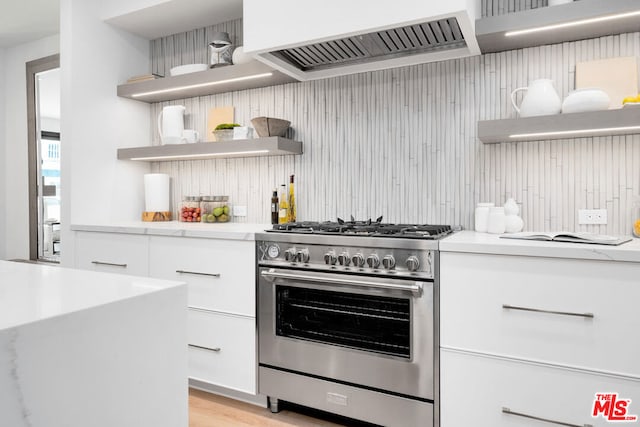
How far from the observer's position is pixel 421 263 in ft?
6.08

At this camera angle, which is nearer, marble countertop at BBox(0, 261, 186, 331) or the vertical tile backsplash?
marble countertop at BBox(0, 261, 186, 331)

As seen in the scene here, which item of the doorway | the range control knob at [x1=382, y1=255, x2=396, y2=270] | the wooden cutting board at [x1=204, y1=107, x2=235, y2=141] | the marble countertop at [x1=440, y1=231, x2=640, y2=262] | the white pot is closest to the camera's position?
the marble countertop at [x1=440, y1=231, x2=640, y2=262]

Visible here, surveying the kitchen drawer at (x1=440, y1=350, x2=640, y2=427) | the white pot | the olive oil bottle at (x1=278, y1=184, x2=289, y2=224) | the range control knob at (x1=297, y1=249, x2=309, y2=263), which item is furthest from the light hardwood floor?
the white pot

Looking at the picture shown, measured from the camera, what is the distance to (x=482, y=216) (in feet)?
7.20

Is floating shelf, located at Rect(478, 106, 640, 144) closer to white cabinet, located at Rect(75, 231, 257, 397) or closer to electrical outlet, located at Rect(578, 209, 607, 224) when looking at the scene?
electrical outlet, located at Rect(578, 209, 607, 224)

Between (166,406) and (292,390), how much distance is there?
1340 millimetres

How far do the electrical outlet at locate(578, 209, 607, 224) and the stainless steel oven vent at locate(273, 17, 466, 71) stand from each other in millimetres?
992

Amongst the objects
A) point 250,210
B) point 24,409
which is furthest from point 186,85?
point 24,409

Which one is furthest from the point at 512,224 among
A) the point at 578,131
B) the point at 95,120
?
the point at 95,120

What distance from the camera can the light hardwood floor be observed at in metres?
2.15

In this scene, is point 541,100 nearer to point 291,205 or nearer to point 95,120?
point 291,205

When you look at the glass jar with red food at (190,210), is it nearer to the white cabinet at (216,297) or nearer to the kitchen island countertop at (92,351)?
the white cabinet at (216,297)

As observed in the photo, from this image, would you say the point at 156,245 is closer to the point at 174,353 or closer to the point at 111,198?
the point at 111,198

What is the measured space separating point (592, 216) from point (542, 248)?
666mm
